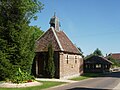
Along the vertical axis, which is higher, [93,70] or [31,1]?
[31,1]

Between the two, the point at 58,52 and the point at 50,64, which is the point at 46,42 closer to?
the point at 58,52

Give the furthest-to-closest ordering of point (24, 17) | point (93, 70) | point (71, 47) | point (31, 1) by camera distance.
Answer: point (93, 70) → point (71, 47) → point (31, 1) → point (24, 17)

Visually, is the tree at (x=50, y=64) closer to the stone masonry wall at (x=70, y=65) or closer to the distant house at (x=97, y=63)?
the stone masonry wall at (x=70, y=65)

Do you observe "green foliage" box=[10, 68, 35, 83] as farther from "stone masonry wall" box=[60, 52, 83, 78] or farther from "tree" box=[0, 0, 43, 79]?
"stone masonry wall" box=[60, 52, 83, 78]

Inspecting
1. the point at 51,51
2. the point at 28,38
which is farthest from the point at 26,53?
the point at 51,51

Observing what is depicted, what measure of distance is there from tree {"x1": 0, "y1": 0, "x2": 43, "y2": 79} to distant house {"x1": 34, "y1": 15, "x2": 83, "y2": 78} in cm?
973

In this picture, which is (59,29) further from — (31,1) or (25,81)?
(25,81)

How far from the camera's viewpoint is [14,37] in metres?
26.0

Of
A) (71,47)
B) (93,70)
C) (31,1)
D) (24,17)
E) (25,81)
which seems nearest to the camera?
(25,81)

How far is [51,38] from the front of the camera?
3866 cm

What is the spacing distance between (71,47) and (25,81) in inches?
723

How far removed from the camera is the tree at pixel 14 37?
2559 centimetres

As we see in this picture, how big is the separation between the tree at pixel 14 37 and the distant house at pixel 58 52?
31.9ft

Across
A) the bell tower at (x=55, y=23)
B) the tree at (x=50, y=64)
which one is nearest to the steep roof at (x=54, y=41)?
the bell tower at (x=55, y=23)
